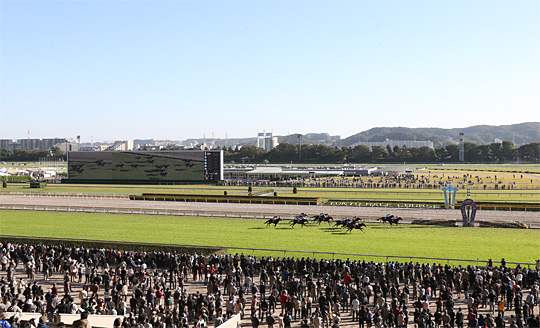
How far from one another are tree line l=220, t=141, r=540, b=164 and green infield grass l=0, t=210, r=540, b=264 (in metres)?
98.8

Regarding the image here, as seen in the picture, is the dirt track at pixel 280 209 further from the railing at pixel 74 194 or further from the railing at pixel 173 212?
the railing at pixel 74 194

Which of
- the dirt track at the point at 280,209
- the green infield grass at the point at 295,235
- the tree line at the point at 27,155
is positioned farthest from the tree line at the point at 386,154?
the green infield grass at the point at 295,235

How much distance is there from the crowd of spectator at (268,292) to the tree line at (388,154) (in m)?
112

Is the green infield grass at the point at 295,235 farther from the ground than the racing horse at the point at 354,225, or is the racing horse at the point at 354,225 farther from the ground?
the racing horse at the point at 354,225

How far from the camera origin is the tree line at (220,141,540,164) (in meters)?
122

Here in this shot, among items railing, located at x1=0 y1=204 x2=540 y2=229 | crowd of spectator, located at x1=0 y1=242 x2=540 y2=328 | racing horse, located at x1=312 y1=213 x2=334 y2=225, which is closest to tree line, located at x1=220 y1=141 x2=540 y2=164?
railing, located at x1=0 y1=204 x2=540 y2=229

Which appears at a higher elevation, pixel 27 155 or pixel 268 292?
pixel 27 155

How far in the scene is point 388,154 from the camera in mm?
137125

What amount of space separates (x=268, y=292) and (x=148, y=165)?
2180 inches

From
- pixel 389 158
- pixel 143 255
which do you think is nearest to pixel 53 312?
pixel 143 255

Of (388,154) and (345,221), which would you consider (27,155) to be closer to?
(388,154)

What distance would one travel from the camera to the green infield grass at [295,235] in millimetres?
22984

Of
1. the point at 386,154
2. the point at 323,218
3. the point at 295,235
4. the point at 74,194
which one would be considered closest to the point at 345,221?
the point at 323,218

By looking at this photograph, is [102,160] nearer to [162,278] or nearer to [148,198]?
[148,198]
